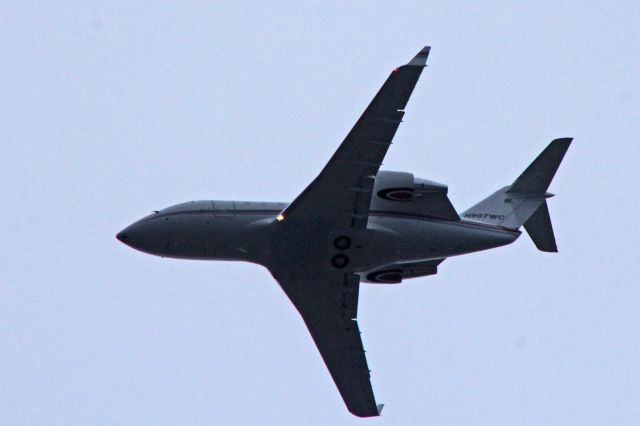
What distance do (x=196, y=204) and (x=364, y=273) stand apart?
705 centimetres

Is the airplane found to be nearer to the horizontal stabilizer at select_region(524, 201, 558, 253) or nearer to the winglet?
the horizontal stabilizer at select_region(524, 201, 558, 253)

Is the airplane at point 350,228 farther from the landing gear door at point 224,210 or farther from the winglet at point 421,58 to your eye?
the winglet at point 421,58

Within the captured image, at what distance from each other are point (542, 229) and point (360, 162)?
9.35 m

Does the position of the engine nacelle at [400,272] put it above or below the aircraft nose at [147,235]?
below

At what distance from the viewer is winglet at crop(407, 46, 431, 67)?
1239 inches

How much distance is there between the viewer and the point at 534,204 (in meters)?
39.7

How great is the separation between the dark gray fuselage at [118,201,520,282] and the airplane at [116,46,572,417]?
4 cm

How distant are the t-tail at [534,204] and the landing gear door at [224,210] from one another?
372 inches

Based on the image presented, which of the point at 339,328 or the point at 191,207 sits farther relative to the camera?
the point at 339,328

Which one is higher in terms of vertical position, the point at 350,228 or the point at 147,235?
the point at 147,235

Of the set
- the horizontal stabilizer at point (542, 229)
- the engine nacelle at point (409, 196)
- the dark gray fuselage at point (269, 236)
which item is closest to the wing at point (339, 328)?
the dark gray fuselage at point (269, 236)

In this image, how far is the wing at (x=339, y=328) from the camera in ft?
127

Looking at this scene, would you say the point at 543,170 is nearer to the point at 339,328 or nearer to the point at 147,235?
the point at 339,328

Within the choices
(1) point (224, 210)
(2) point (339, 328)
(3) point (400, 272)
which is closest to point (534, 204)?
(3) point (400, 272)
